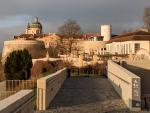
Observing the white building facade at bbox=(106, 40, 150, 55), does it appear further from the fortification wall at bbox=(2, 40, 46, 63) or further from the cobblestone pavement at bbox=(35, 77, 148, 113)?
the cobblestone pavement at bbox=(35, 77, 148, 113)

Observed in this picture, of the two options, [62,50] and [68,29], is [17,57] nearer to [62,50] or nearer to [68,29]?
[62,50]

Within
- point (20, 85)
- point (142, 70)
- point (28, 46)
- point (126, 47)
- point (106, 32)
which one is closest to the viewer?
point (20, 85)

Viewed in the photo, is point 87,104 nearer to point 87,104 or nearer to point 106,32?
point 87,104

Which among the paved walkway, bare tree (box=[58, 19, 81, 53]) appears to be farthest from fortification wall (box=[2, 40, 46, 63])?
the paved walkway

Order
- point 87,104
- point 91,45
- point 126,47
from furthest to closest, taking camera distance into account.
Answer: point 91,45
point 126,47
point 87,104

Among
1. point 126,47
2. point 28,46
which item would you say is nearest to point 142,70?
point 126,47

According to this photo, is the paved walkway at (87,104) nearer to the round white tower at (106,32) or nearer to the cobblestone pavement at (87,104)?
the cobblestone pavement at (87,104)

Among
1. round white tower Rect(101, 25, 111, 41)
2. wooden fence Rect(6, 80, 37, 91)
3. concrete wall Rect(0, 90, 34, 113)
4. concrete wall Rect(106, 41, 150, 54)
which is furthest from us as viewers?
round white tower Rect(101, 25, 111, 41)

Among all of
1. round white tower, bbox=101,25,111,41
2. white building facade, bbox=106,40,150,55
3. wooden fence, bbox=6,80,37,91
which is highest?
round white tower, bbox=101,25,111,41

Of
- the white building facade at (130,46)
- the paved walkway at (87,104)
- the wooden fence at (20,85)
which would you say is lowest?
the wooden fence at (20,85)

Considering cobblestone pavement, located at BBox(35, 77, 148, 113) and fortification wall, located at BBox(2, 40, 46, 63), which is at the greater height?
fortification wall, located at BBox(2, 40, 46, 63)

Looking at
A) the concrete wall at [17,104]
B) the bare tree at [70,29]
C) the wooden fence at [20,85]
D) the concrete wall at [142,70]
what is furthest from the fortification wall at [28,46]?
the concrete wall at [17,104]

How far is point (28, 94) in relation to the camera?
9.64 metres

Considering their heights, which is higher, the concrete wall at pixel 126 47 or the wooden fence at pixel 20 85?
the concrete wall at pixel 126 47
